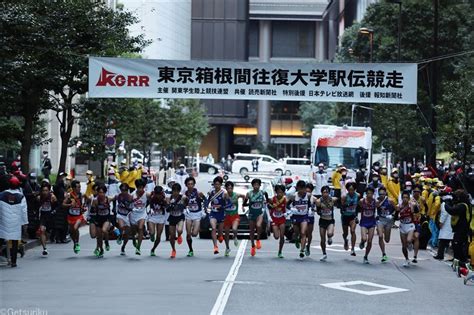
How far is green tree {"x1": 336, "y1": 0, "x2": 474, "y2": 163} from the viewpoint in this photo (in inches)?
1906

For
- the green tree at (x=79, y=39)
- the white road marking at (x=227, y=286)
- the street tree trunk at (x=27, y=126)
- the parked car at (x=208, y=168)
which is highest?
the green tree at (x=79, y=39)

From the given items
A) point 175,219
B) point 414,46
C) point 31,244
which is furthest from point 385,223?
point 414,46

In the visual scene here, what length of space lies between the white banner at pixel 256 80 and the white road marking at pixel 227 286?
5.43 meters

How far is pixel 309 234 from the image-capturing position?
22562 millimetres

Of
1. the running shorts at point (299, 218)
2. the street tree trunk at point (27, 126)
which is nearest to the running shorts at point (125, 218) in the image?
the running shorts at point (299, 218)

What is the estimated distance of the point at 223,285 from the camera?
16359 mm

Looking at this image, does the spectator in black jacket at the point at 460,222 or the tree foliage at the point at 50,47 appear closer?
the spectator in black jacket at the point at 460,222

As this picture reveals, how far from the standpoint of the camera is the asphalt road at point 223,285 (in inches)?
555

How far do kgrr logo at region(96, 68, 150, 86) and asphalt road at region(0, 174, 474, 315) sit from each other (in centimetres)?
539

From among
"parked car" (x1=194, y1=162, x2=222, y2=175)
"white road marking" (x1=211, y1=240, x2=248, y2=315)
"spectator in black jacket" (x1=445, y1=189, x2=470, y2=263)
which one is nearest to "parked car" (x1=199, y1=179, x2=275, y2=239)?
"white road marking" (x1=211, y1=240, x2=248, y2=315)

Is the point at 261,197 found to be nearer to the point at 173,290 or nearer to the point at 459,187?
the point at 459,187

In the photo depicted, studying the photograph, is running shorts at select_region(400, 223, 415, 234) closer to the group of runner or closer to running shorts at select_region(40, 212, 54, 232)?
the group of runner

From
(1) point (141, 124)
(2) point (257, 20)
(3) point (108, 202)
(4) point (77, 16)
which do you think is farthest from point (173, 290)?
(2) point (257, 20)

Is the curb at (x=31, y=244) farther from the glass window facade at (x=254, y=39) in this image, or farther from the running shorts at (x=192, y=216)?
the glass window facade at (x=254, y=39)
